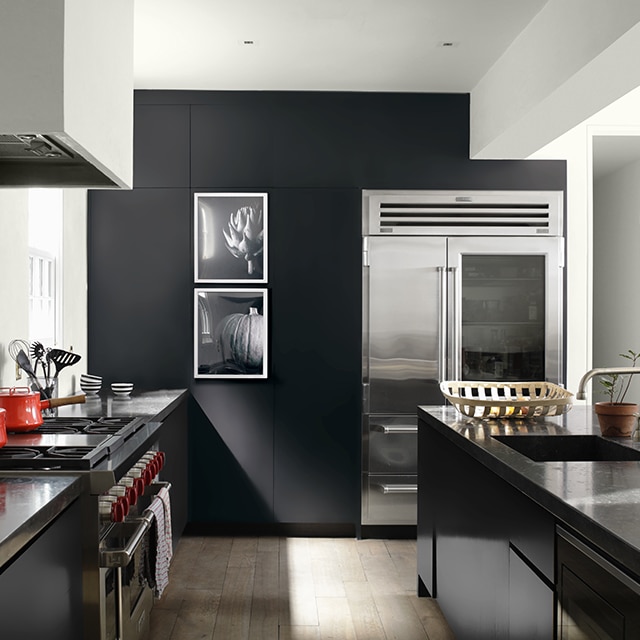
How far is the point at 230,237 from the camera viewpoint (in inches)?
186

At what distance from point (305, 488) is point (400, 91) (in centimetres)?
247

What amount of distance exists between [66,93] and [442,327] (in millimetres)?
2991

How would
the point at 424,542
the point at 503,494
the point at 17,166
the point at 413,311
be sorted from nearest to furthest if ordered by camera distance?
the point at 503,494, the point at 17,166, the point at 424,542, the point at 413,311

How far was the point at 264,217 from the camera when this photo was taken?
4.72 meters

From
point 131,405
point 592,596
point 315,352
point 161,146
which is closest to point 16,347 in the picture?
point 131,405

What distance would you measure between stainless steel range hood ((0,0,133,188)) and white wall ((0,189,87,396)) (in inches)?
20.8

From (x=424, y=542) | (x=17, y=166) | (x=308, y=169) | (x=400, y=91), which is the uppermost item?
(x=400, y=91)

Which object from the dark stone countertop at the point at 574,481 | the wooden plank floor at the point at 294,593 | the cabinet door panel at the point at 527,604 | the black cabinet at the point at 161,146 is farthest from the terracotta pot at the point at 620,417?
the black cabinet at the point at 161,146

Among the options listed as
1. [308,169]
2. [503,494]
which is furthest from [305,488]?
[503,494]

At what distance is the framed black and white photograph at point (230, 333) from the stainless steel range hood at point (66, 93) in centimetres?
177

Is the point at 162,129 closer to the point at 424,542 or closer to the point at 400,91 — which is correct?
the point at 400,91

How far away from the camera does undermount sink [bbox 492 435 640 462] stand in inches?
109

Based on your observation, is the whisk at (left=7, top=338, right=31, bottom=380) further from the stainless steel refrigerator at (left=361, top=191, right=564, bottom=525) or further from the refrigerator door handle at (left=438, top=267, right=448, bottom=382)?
the refrigerator door handle at (left=438, top=267, right=448, bottom=382)

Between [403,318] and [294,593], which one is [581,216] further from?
[294,593]
